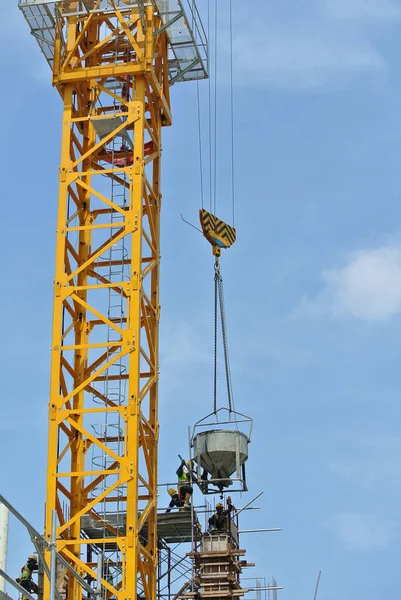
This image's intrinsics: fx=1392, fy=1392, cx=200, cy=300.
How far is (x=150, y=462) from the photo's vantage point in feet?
136

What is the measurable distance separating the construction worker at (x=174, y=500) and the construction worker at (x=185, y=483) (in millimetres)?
151

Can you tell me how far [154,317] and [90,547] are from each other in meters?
7.83

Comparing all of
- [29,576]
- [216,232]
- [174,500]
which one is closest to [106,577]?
[29,576]

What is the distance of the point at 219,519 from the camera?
146ft

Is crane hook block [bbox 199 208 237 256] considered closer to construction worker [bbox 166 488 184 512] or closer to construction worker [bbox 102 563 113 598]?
construction worker [bbox 166 488 184 512]

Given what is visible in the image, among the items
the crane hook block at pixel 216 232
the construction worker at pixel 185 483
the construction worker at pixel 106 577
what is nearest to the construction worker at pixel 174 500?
the construction worker at pixel 185 483

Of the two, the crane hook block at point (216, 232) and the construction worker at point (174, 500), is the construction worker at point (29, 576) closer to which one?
the construction worker at point (174, 500)

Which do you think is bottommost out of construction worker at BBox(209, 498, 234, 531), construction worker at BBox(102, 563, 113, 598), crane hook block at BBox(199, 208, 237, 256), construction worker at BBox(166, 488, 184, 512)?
construction worker at BBox(102, 563, 113, 598)

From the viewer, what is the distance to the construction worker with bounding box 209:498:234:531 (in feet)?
146

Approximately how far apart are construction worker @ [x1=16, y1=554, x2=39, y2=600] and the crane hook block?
12111 millimetres

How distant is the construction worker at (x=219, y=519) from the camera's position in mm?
44625

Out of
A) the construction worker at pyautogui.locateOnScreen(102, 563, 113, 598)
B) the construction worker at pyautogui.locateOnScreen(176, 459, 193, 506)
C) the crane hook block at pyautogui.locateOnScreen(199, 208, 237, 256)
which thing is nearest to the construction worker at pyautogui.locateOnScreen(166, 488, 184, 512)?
the construction worker at pyautogui.locateOnScreen(176, 459, 193, 506)

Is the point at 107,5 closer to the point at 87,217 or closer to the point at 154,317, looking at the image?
the point at 87,217

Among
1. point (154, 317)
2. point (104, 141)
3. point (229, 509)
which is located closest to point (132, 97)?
point (104, 141)
